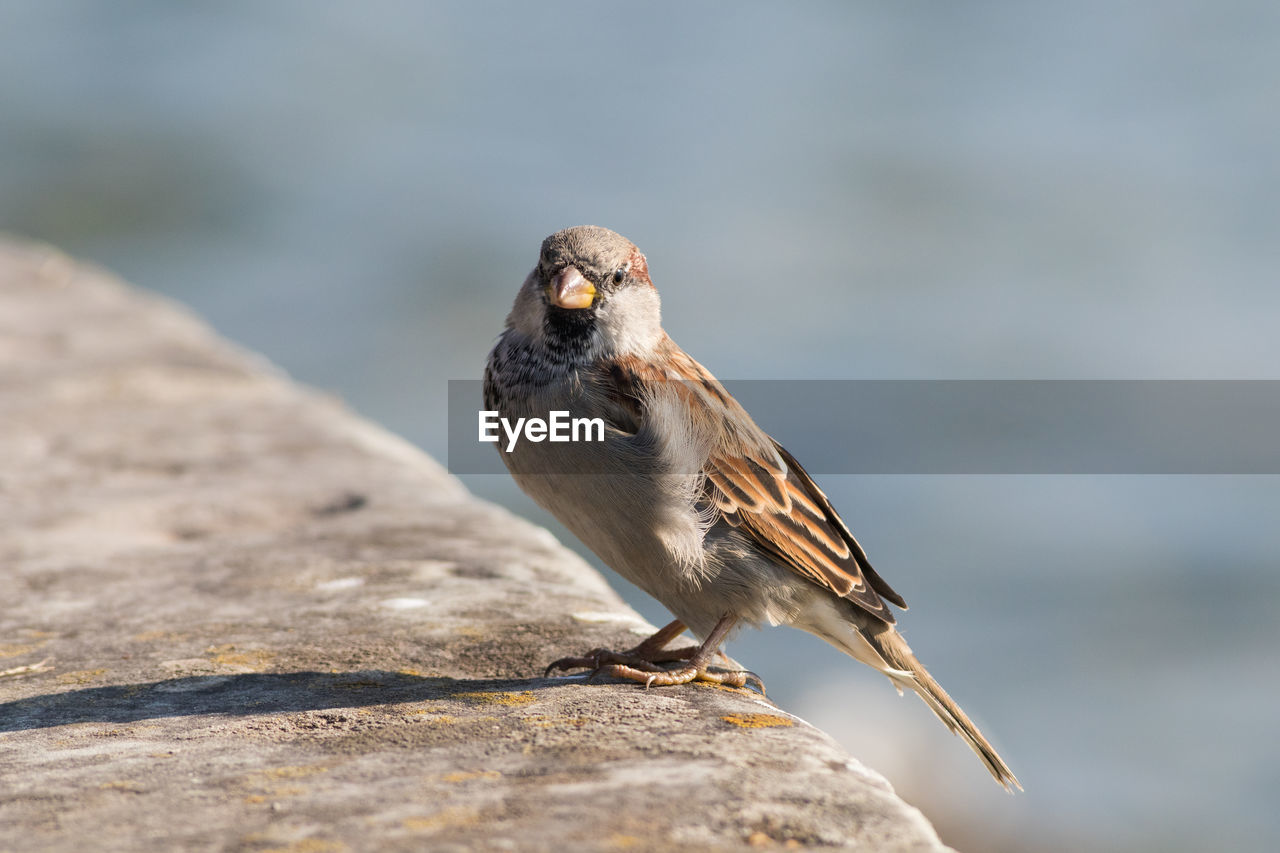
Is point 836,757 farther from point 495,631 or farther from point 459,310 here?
point 459,310

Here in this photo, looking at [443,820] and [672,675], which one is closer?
[443,820]

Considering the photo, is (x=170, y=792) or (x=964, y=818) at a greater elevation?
(x=170, y=792)

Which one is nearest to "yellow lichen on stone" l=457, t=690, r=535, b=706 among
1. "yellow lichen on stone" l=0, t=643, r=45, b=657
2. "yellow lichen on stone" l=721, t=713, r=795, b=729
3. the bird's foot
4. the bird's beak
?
the bird's foot

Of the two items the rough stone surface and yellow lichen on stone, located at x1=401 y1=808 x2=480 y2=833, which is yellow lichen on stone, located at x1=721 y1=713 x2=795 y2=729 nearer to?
the rough stone surface

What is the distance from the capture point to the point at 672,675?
2.98 meters

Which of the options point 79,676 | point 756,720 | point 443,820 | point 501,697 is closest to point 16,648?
point 79,676

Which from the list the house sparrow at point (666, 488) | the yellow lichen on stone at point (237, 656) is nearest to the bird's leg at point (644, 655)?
the house sparrow at point (666, 488)

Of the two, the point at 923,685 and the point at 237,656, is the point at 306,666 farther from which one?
the point at 923,685

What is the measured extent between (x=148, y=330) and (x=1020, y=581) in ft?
21.1

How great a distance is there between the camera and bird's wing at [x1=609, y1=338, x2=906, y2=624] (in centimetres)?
340

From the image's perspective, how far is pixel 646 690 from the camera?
2.82 meters

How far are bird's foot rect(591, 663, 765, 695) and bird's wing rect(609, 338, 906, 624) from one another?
414 mm

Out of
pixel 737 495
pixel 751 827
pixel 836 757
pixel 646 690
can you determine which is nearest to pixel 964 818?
pixel 737 495

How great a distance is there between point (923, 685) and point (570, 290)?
5.10 ft
